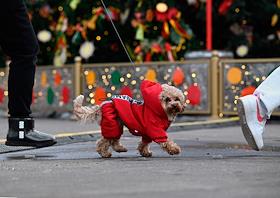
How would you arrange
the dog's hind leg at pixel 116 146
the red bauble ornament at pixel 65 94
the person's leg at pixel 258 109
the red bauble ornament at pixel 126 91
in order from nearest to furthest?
the person's leg at pixel 258 109
the dog's hind leg at pixel 116 146
the red bauble ornament at pixel 126 91
the red bauble ornament at pixel 65 94

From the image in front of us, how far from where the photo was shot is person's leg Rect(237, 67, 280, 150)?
17.5 feet

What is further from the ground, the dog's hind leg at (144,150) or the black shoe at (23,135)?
the black shoe at (23,135)

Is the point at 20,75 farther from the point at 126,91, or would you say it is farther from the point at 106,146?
the point at 126,91

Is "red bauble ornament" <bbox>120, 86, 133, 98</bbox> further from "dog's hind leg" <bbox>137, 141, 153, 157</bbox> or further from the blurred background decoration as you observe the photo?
"dog's hind leg" <bbox>137, 141, 153, 157</bbox>

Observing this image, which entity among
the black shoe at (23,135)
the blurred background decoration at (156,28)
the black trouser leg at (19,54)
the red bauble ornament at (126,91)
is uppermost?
the blurred background decoration at (156,28)

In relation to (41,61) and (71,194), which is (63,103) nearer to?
(41,61)

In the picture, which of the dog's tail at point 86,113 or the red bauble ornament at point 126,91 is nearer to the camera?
the dog's tail at point 86,113

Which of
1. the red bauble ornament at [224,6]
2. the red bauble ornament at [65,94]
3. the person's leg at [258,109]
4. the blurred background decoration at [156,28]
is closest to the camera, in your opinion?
the person's leg at [258,109]

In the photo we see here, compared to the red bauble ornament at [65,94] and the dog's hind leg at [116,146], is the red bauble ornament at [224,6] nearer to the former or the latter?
the red bauble ornament at [65,94]

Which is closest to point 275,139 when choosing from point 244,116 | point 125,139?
point 125,139

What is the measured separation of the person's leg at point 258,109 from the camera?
17.5 feet

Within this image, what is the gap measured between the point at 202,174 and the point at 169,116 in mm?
1239

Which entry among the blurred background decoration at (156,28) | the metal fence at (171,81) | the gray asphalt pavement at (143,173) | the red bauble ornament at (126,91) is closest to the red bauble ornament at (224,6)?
the blurred background decoration at (156,28)

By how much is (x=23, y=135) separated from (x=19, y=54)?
61cm
